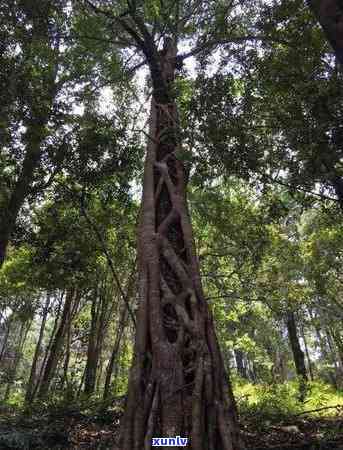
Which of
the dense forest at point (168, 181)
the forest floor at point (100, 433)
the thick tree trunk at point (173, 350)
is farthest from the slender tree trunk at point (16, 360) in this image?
the thick tree trunk at point (173, 350)

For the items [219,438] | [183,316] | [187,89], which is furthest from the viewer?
[187,89]

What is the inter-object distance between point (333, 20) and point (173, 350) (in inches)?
105

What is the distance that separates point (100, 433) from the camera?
4160mm

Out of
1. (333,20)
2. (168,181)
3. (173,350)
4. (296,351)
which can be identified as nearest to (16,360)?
(296,351)

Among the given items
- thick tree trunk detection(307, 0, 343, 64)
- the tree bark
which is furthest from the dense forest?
the tree bark

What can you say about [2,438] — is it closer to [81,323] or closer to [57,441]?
[57,441]

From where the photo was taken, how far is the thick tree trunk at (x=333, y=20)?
2.38 m

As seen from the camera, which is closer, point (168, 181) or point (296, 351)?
point (168, 181)

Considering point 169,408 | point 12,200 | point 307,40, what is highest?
point 307,40

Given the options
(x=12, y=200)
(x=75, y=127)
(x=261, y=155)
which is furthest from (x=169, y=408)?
(x=12, y=200)

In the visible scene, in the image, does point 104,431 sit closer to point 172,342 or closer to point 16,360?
point 172,342

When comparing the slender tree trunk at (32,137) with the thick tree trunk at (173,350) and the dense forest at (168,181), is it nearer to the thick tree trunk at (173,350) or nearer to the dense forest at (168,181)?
the dense forest at (168,181)

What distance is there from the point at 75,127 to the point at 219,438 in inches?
188

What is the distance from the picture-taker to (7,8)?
4.87 m
